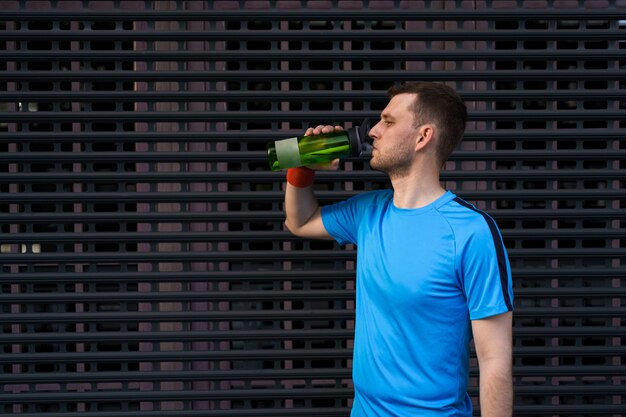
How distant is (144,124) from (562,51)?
2.14m

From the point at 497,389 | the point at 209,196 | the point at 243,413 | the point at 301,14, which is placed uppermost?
the point at 301,14

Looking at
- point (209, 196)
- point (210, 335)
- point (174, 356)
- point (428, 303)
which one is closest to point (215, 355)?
point (210, 335)

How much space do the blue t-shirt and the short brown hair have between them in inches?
7.2

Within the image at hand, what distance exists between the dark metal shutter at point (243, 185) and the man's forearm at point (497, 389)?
110cm

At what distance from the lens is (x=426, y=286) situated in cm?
170

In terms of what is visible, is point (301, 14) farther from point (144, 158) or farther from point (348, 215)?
point (348, 215)

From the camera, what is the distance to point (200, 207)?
110 inches

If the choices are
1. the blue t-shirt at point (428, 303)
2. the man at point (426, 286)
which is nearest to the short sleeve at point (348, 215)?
the man at point (426, 286)

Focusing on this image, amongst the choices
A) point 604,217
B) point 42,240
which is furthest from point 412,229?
point 42,240

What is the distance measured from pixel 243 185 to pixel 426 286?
4.46 ft

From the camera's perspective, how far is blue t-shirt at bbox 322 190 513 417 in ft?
5.48

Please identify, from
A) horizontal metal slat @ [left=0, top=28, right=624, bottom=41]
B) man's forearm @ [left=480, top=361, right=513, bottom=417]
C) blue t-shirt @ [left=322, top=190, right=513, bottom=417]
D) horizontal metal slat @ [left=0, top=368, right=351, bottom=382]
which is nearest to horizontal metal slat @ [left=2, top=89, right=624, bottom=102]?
horizontal metal slat @ [left=0, top=28, right=624, bottom=41]

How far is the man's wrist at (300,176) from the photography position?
80.6 inches

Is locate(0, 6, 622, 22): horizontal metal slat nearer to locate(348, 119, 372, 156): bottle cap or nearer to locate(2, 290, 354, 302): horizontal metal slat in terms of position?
locate(348, 119, 372, 156): bottle cap
